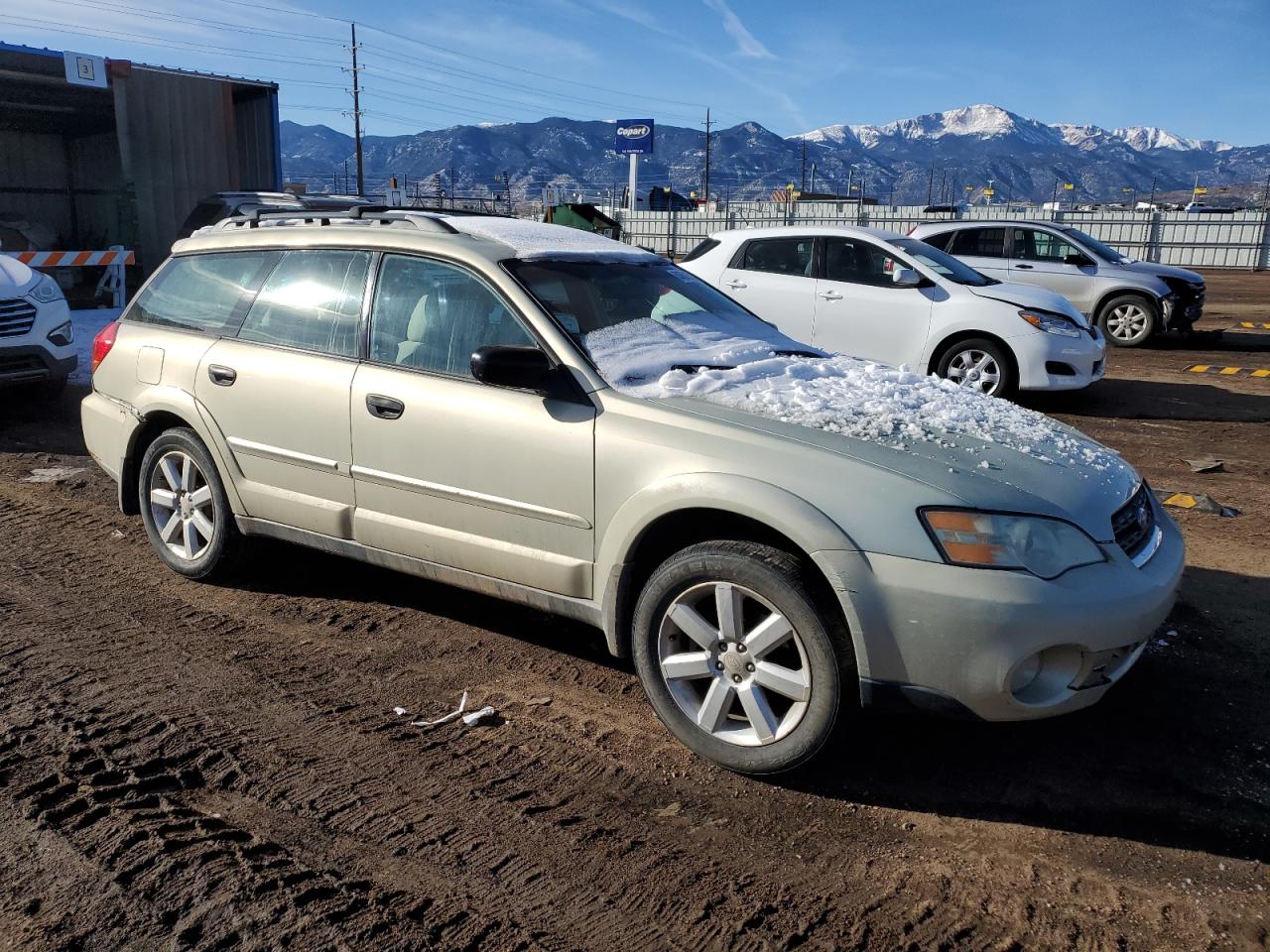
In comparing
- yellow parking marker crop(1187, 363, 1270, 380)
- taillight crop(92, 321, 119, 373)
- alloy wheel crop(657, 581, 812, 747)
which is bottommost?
alloy wheel crop(657, 581, 812, 747)

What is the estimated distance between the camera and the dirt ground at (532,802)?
248 cm

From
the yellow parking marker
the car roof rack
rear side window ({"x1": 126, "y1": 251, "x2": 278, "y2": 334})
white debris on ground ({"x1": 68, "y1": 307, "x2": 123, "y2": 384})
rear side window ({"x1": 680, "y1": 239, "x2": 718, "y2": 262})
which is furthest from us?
the yellow parking marker

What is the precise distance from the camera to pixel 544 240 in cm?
430

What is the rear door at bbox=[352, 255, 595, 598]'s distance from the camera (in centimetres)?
346

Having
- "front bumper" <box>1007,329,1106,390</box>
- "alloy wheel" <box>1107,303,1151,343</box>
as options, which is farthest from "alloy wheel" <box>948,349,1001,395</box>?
"alloy wheel" <box>1107,303,1151,343</box>

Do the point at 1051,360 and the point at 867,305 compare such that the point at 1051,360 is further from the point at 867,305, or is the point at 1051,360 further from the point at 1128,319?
the point at 1128,319

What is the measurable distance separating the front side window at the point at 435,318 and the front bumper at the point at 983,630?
161 cm

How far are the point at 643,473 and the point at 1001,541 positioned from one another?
3.66 feet

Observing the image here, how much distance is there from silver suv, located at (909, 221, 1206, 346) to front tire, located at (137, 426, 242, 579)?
10.1 meters

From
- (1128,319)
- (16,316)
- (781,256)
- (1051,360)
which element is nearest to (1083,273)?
(1128,319)

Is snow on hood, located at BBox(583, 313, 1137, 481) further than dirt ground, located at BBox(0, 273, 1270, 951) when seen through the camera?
Yes

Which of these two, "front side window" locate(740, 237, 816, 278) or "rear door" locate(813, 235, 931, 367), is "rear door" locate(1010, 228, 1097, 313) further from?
"front side window" locate(740, 237, 816, 278)

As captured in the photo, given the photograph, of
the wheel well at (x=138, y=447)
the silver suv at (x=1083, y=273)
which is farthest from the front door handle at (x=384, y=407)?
the silver suv at (x=1083, y=273)

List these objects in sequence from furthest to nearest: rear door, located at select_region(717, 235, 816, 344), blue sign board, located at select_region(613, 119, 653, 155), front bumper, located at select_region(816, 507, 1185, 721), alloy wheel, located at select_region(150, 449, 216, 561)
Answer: blue sign board, located at select_region(613, 119, 653, 155), rear door, located at select_region(717, 235, 816, 344), alloy wheel, located at select_region(150, 449, 216, 561), front bumper, located at select_region(816, 507, 1185, 721)
